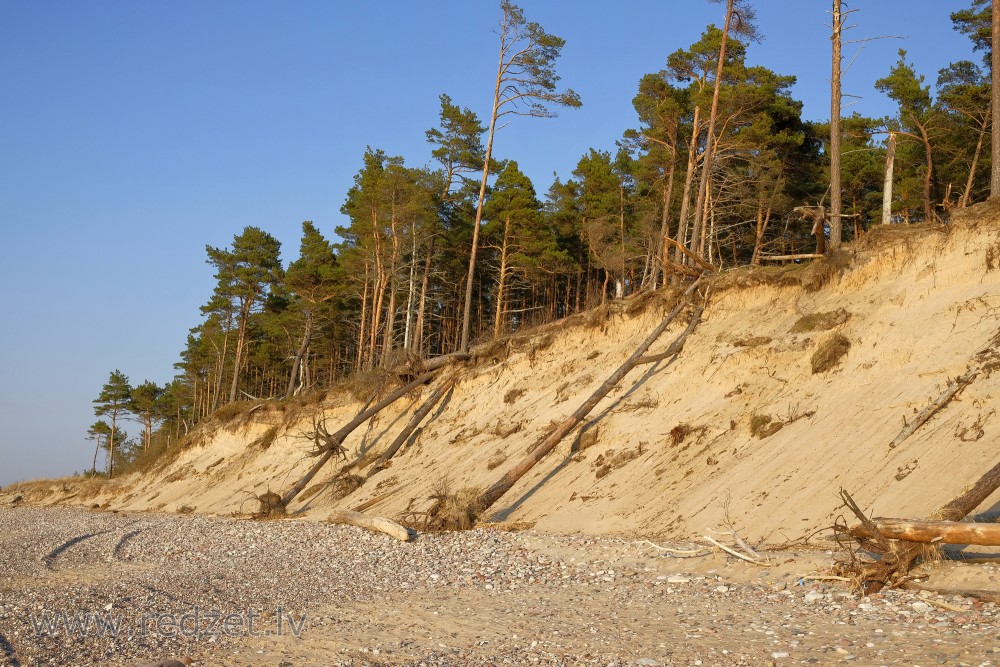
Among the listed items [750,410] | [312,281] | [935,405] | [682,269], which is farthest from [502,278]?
[935,405]

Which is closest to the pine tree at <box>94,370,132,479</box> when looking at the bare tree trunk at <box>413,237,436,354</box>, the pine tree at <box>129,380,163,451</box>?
the pine tree at <box>129,380,163,451</box>

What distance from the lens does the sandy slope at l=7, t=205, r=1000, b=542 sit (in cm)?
1157

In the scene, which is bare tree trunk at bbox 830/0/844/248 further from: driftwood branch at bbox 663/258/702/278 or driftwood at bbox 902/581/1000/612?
driftwood at bbox 902/581/1000/612

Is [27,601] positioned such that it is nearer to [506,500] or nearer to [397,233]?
[506,500]

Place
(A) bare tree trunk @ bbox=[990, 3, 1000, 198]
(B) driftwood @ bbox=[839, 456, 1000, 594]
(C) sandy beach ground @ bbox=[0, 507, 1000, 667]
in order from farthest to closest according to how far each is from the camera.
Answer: (A) bare tree trunk @ bbox=[990, 3, 1000, 198]
(B) driftwood @ bbox=[839, 456, 1000, 594]
(C) sandy beach ground @ bbox=[0, 507, 1000, 667]

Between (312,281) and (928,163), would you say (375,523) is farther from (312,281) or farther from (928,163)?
(312,281)

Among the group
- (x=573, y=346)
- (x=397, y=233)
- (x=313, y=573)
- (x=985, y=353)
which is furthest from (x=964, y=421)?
(x=397, y=233)

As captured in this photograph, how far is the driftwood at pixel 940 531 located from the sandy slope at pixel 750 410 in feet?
7.12

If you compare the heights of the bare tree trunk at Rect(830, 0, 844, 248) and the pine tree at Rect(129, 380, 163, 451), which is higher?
the bare tree trunk at Rect(830, 0, 844, 248)

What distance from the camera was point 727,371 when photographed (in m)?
17.1

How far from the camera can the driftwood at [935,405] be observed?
38.7 feet

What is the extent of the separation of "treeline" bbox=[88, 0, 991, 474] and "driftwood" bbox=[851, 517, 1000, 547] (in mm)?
10755

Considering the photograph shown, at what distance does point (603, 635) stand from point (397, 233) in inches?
1150

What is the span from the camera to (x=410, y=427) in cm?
2289
